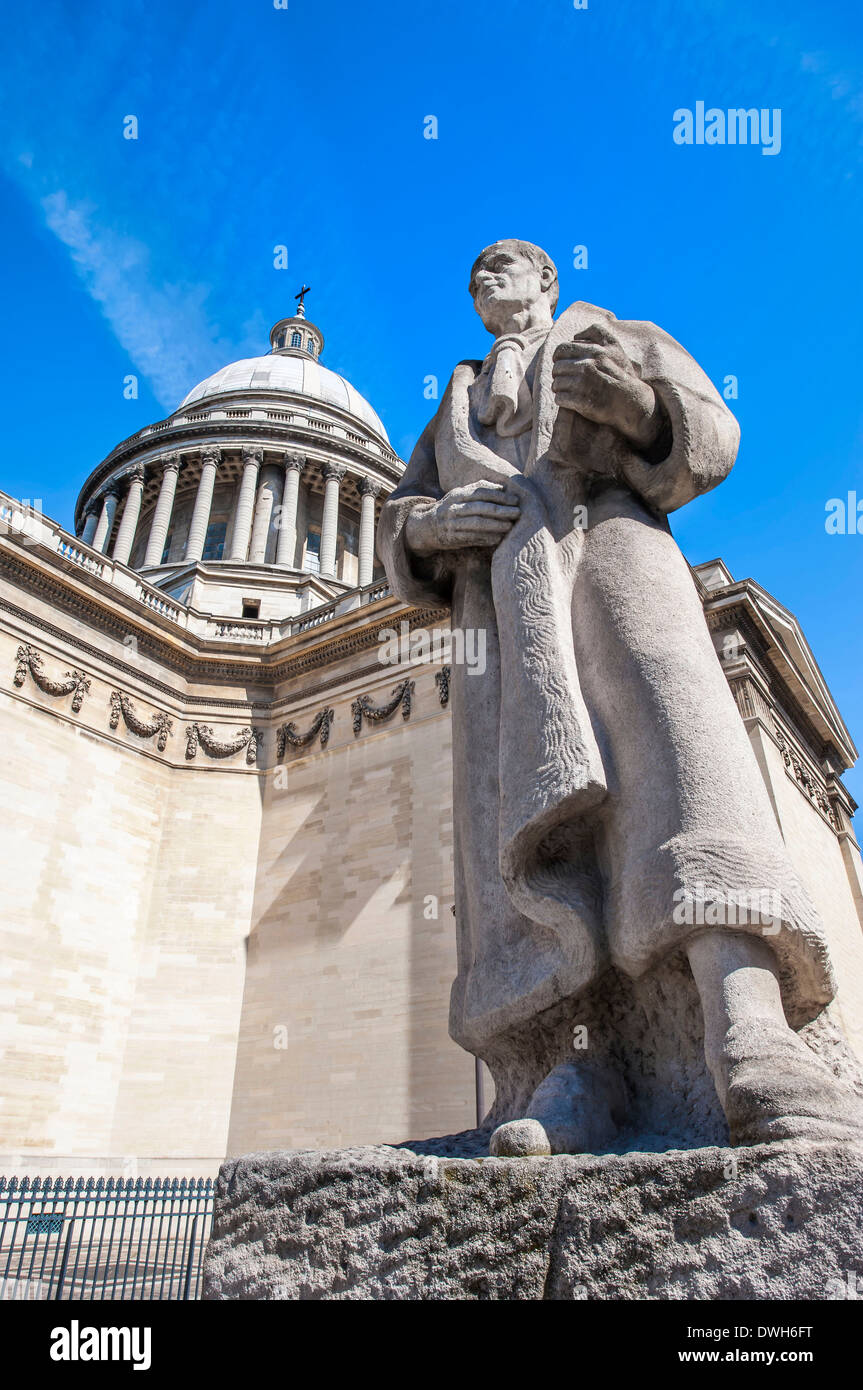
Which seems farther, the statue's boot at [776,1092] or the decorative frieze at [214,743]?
the decorative frieze at [214,743]

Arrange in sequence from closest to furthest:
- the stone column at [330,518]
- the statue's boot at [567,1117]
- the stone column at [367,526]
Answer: the statue's boot at [567,1117], the stone column at [330,518], the stone column at [367,526]

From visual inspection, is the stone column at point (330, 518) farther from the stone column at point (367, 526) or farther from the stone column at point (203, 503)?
the stone column at point (203, 503)

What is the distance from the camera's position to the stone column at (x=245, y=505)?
3219 centimetres

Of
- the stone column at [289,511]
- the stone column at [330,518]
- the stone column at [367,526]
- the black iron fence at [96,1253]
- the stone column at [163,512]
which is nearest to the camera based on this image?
the black iron fence at [96,1253]

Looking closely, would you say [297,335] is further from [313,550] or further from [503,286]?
[503,286]

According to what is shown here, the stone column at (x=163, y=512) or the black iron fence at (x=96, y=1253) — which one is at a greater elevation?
the stone column at (x=163, y=512)

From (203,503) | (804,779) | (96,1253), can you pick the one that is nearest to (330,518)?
(203,503)

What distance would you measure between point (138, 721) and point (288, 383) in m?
28.1

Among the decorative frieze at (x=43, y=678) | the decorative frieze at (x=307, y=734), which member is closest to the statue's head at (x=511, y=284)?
the decorative frieze at (x=43, y=678)

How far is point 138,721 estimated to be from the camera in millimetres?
19422

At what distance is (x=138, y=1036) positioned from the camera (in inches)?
675

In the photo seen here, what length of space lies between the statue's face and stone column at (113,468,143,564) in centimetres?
3023

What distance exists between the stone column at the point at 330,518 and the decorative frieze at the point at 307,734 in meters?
13.0

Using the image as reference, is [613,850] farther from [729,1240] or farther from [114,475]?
[114,475]
